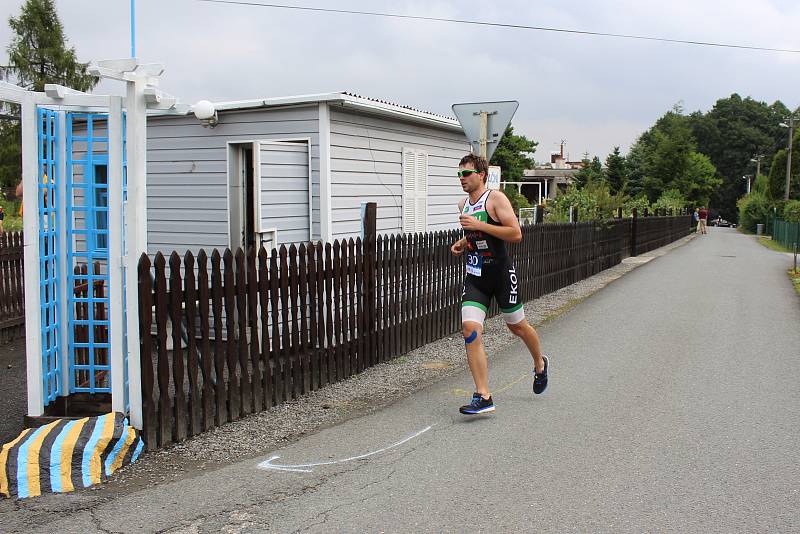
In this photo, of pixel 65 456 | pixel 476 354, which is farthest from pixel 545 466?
pixel 65 456

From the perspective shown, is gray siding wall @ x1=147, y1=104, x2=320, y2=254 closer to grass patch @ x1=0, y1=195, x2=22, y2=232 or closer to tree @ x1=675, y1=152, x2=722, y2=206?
grass patch @ x1=0, y1=195, x2=22, y2=232

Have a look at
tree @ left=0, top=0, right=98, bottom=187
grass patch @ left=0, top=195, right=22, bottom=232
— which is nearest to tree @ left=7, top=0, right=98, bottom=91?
tree @ left=0, top=0, right=98, bottom=187

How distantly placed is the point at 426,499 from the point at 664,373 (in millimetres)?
4171

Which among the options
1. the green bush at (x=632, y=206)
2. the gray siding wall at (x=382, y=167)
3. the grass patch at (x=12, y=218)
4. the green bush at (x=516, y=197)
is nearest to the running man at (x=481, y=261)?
the gray siding wall at (x=382, y=167)

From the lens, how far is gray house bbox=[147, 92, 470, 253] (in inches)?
378

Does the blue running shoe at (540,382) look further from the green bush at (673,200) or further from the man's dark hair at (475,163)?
the green bush at (673,200)

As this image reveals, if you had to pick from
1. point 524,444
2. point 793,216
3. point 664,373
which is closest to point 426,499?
point 524,444

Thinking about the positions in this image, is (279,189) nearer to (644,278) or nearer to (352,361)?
(352,361)

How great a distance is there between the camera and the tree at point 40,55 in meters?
51.6

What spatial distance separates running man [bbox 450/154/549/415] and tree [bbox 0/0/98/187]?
49418 millimetres

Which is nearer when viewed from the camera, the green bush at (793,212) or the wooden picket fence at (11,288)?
the wooden picket fence at (11,288)

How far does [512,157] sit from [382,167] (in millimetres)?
70213

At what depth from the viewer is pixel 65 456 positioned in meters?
4.66

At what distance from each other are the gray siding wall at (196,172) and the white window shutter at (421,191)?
123 inches
